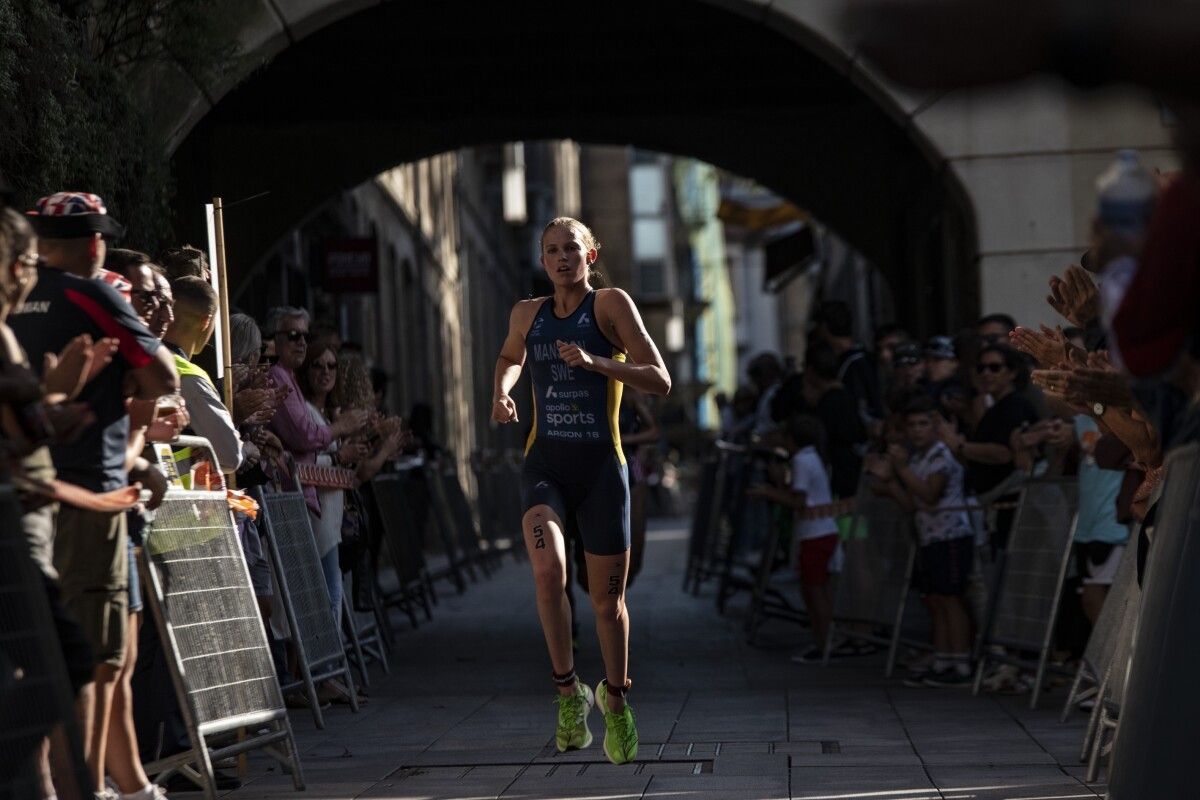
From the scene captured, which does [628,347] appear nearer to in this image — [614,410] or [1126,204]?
[614,410]

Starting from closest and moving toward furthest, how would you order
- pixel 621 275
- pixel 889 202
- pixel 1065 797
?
pixel 1065 797, pixel 889 202, pixel 621 275

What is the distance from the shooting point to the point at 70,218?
20.1ft

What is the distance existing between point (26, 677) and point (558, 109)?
16214mm

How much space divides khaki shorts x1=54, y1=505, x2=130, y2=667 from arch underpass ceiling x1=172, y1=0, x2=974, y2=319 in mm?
10130

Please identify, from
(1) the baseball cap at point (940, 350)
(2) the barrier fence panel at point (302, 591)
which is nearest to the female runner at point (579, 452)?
(2) the barrier fence panel at point (302, 591)

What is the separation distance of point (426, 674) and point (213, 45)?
12.2 ft

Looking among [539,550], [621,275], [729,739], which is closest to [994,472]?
[729,739]

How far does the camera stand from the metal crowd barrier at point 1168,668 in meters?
4.41

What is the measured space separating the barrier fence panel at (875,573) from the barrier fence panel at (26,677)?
23.4 ft

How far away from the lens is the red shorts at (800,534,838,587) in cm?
1272

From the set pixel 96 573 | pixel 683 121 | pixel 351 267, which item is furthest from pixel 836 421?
pixel 351 267

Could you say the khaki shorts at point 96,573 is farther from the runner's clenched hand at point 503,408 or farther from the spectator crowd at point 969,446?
the spectator crowd at point 969,446

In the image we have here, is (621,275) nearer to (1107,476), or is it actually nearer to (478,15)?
(478,15)

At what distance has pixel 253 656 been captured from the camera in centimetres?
738
